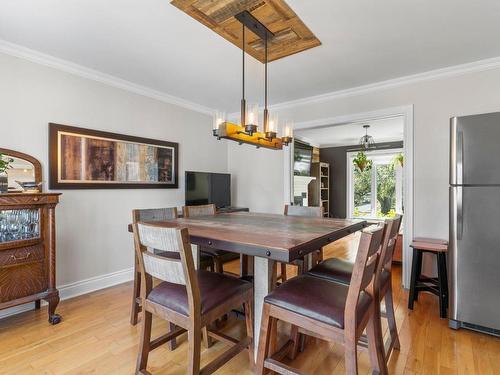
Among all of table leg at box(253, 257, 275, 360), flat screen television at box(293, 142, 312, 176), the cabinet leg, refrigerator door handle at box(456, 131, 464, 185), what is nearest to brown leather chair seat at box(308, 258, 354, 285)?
table leg at box(253, 257, 275, 360)

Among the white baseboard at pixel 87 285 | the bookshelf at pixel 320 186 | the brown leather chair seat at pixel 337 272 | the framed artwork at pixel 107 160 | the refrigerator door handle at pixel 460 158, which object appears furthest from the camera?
the bookshelf at pixel 320 186

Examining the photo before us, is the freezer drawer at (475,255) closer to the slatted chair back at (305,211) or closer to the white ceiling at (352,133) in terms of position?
the slatted chair back at (305,211)

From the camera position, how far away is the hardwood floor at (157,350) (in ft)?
5.76

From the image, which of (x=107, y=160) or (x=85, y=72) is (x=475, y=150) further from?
(x=85, y=72)

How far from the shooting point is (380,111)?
10.9 feet

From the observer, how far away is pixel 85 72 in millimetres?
2938

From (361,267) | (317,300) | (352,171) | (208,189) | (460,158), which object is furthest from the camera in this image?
(352,171)

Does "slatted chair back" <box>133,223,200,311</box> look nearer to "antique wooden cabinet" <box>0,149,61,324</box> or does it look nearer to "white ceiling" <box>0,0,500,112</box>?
"antique wooden cabinet" <box>0,149,61,324</box>

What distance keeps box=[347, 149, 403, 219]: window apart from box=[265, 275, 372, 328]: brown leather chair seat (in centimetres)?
625

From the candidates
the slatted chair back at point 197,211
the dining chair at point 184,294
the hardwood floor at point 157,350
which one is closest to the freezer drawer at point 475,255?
the hardwood floor at point 157,350

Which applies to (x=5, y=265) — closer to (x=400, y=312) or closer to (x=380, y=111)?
(x=400, y=312)

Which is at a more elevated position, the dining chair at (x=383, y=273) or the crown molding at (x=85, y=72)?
the crown molding at (x=85, y=72)

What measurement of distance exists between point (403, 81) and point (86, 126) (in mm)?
3559

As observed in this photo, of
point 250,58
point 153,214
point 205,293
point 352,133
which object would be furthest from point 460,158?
point 352,133
